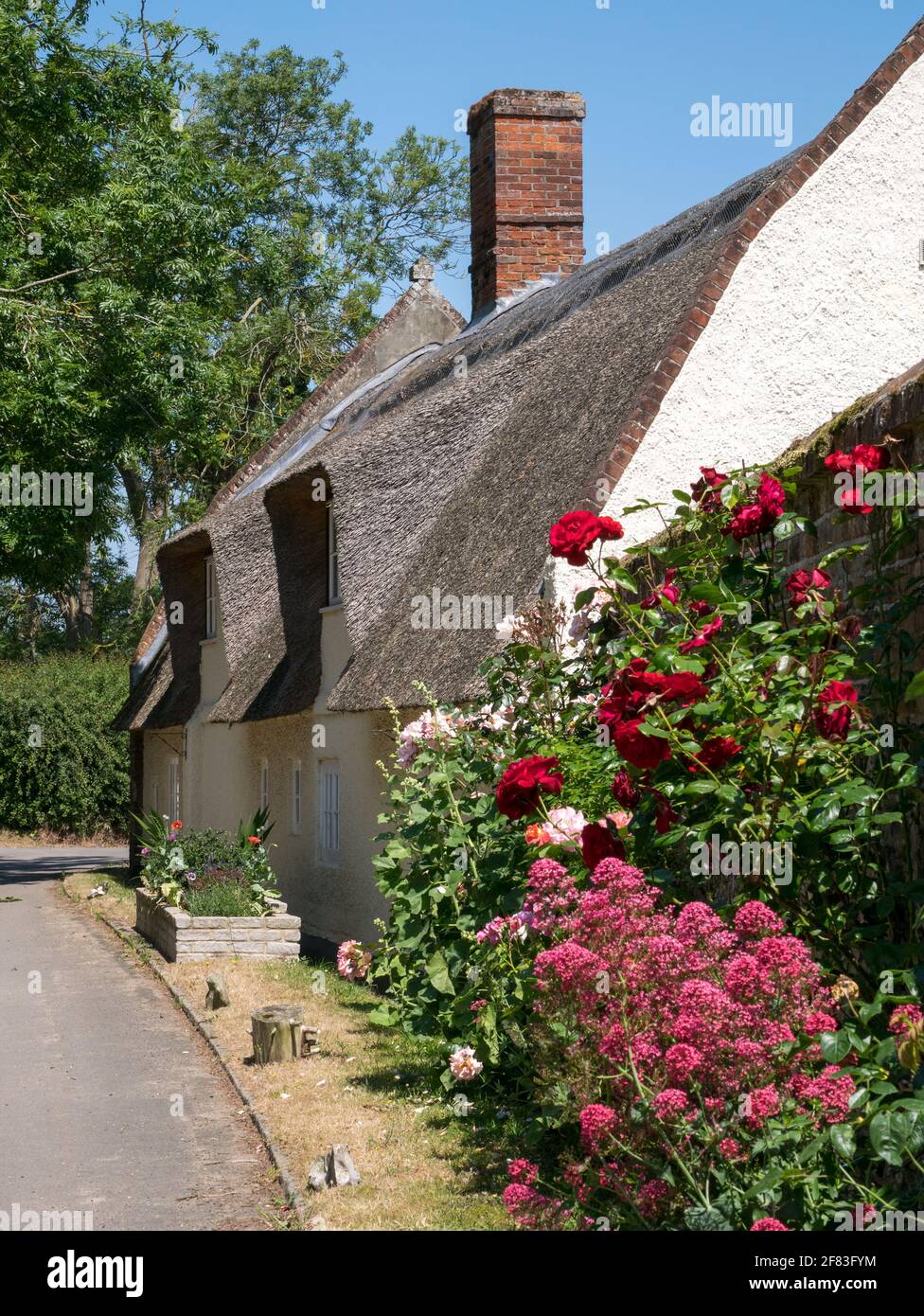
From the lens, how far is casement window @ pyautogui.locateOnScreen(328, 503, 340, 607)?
14312 millimetres

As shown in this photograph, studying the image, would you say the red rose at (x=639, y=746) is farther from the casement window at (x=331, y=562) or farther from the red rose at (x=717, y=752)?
the casement window at (x=331, y=562)

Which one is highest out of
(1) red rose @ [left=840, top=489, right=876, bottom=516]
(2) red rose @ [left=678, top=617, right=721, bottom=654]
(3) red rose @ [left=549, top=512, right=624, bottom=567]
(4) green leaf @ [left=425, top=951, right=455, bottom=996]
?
(3) red rose @ [left=549, top=512, right=624, bottom=567]

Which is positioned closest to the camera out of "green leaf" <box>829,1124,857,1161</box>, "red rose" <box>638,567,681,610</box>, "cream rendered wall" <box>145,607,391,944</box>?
"green leaf" <box>829,1124,857,1161</box>

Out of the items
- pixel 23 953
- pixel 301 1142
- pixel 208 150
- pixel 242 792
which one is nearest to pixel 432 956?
pixel 301 1142

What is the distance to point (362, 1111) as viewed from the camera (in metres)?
7.07

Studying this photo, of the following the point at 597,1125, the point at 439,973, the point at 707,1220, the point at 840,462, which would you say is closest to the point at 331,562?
the point at 439,973

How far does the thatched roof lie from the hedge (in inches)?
589

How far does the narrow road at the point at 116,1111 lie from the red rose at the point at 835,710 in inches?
120

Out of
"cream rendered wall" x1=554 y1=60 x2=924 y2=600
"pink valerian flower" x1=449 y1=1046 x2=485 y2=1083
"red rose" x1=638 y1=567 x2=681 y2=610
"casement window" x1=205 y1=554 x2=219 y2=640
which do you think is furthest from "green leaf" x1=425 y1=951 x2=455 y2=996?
"casement window" x1=205 y1=554 x2=219 y2=640

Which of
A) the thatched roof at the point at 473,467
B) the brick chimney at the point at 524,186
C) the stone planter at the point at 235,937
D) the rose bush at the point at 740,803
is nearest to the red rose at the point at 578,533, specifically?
the rose bush at the point at 740,803

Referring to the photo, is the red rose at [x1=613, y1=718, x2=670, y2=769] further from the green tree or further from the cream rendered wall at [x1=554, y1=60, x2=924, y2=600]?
the green tree

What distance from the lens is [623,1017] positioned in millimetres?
3699

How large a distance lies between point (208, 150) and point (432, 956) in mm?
34472
